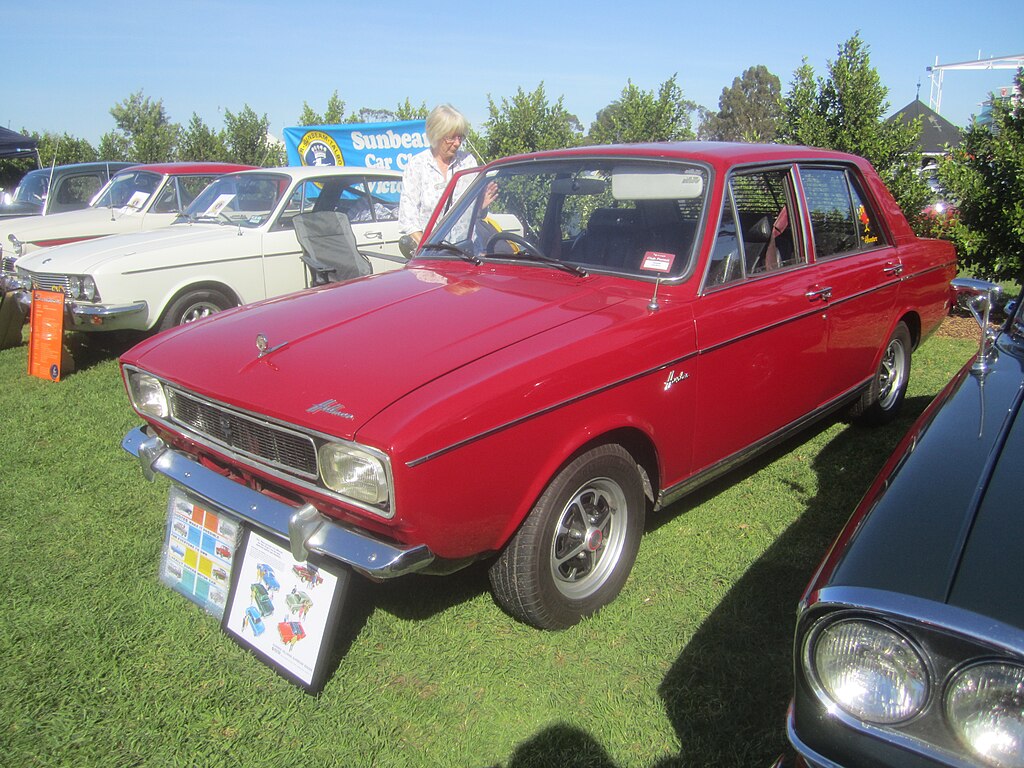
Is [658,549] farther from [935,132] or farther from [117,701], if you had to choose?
[935,132]

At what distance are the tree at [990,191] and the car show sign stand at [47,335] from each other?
28.4 ft

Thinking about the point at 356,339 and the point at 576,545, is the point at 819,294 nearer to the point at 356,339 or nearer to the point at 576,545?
the point at 576,545

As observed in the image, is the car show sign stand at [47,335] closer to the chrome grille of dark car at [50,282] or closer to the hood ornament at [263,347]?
the chrome grille of dark car at [50,282]

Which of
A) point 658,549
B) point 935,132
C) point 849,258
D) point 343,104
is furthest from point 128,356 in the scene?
point 935,132

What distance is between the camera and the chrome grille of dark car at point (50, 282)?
6258mm

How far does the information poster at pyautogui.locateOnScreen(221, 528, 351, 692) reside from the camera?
96.4 inches

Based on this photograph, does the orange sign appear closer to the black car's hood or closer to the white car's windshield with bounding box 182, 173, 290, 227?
the white car's windshield with bounding box 182, 173, 290, 227

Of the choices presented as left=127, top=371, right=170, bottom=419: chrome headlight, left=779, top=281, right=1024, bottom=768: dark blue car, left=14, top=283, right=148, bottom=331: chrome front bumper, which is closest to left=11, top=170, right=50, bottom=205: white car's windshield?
left=14, top=283, right=148, bottom=331: chrome front bumper

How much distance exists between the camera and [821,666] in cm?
143

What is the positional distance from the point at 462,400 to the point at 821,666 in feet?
3.90

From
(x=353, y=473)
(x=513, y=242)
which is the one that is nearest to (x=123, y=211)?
(x=513, y=242)

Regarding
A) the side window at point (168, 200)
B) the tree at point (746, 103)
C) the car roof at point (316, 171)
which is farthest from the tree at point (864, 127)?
the tree at point (746, 103)

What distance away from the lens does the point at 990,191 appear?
7750 mm

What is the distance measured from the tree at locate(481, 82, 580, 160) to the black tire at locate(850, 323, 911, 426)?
8.03m
